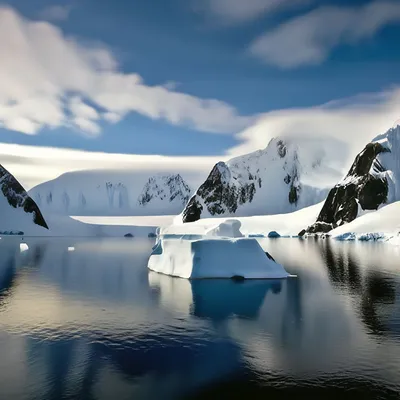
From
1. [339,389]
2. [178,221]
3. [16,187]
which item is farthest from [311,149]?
[339,389]

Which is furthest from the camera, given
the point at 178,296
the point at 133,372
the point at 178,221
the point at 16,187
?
the point at 178,221

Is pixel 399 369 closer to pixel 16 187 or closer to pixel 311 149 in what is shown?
pixel 16 187

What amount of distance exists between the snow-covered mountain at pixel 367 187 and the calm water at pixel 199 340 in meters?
92.0

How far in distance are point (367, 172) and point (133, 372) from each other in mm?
118415

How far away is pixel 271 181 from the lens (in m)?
191

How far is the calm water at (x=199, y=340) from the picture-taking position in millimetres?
10617

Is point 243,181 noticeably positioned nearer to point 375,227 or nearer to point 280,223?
point 280,223

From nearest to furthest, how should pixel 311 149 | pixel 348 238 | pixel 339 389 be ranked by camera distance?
pixel 339 389
pixel 348 238
pixel 311 149

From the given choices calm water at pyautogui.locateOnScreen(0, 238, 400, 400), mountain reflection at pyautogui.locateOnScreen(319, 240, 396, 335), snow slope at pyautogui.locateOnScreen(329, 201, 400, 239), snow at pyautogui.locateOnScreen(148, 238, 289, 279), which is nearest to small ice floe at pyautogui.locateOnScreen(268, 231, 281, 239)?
snow slope at pyautogui.locateOnScreen(329, 201, 400, 239)

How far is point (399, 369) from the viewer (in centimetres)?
1178

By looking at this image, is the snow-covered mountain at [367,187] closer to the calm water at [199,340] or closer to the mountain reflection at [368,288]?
the mountain reflection at [368,288]

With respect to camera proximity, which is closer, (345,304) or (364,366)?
(364,366)

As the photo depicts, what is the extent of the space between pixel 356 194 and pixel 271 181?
7452 cm

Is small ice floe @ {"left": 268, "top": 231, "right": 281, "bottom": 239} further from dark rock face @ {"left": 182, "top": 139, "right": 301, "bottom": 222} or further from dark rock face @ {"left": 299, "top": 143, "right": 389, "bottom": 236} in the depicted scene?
dark rock face @ {"left": 182, "top": 139, "right": 301, "bottom": 222}
